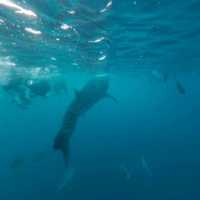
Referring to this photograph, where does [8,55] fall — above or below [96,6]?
above

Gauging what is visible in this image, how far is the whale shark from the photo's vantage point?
31.7 ft

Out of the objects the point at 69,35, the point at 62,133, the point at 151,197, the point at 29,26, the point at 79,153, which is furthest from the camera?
the point at 79,153

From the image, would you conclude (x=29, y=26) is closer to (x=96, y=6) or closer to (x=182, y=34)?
(x=96, y=6)

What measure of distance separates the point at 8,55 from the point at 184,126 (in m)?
34.5

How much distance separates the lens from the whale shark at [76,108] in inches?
380

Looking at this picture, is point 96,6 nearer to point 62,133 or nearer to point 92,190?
point 62,133

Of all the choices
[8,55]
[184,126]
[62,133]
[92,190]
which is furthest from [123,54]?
Result: [184,126]

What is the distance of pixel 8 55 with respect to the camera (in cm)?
2594

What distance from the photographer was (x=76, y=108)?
11.2 metres

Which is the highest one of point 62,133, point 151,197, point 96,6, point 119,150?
point 96,6

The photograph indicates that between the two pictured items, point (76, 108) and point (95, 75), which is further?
point (95, 75)

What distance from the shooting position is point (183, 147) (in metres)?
32.6

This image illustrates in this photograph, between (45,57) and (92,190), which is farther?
(45,57)

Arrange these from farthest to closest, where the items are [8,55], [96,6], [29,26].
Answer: [8,55] < [29,26] < [96,6]
